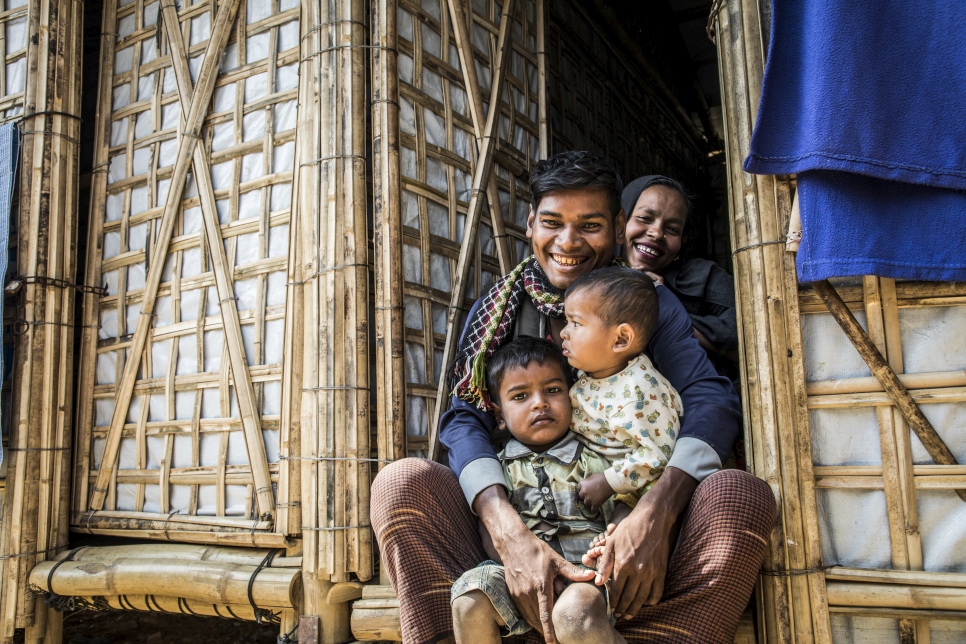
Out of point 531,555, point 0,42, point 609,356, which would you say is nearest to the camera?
point 531,555

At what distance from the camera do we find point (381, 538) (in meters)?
1.86

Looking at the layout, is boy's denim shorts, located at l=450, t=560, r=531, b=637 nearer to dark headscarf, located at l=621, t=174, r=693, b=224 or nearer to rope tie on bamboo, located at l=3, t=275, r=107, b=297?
dark headscarf, located at l=621, t=174, r=693, b=224

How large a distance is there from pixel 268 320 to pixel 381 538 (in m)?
Answer: 1.17

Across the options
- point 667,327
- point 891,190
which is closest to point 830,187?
point 891,190

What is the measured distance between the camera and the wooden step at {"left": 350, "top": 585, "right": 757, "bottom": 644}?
2320 millimetres

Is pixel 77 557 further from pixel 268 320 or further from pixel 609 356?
pixel 609 356

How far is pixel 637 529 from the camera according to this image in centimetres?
171

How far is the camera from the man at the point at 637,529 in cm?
170

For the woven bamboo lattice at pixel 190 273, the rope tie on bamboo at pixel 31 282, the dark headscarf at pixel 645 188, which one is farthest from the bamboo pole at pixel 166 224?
the dark headscarf at pixel 645 188

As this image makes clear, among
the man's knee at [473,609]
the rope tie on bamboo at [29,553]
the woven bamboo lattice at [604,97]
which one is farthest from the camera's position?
the woven bamboo lattice at [604,97]

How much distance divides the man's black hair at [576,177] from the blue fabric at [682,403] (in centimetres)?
39

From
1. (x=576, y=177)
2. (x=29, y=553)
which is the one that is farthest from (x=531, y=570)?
(x=29, y=553)

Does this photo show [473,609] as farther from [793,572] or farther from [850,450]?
[850,450]

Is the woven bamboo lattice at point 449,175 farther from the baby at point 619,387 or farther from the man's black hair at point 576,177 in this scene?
the baby at point 619,387
